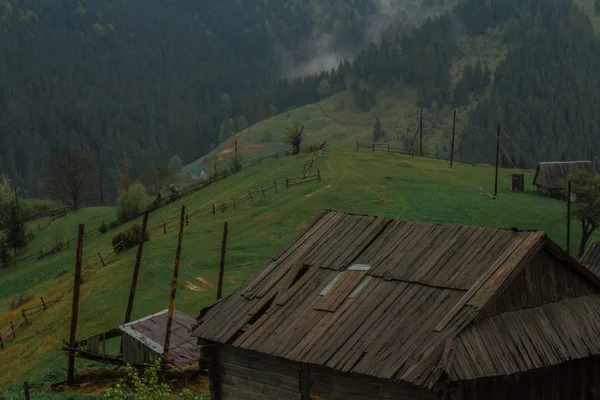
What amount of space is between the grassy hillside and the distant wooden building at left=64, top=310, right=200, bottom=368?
7.32m

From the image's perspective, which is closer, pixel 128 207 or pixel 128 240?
pixel 128 240

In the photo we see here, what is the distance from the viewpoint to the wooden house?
817 inches

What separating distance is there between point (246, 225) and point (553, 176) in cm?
4121

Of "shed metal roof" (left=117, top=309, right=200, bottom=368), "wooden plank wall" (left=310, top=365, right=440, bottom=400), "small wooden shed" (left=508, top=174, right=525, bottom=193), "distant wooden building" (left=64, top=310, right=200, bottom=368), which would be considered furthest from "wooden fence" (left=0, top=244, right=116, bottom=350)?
"small wooden shed" (left=508, top=174, right=525, bottom=193)

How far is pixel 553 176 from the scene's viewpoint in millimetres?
93250

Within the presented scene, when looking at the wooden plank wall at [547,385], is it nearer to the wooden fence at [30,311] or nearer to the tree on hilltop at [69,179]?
the wooden fence at [30,311]

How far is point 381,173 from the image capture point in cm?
8662

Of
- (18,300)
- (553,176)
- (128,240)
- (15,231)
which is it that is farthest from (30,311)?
(553,176)

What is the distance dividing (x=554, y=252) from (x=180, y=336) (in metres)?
19.7

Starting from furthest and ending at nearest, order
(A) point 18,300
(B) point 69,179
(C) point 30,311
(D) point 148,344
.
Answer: (B) point 69,179
(A) point 18,300
(C) point 30,311
(D) point 148,344

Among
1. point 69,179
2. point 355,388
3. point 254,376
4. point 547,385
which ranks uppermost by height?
point 355,388

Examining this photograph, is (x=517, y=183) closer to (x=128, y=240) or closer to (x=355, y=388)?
(x=128, y=240)

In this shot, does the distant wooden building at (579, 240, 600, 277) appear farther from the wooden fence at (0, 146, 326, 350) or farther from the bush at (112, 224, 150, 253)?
Result: the bush at (112, 224, 150, 253)

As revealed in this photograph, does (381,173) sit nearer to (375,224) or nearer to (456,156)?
(375,224)
